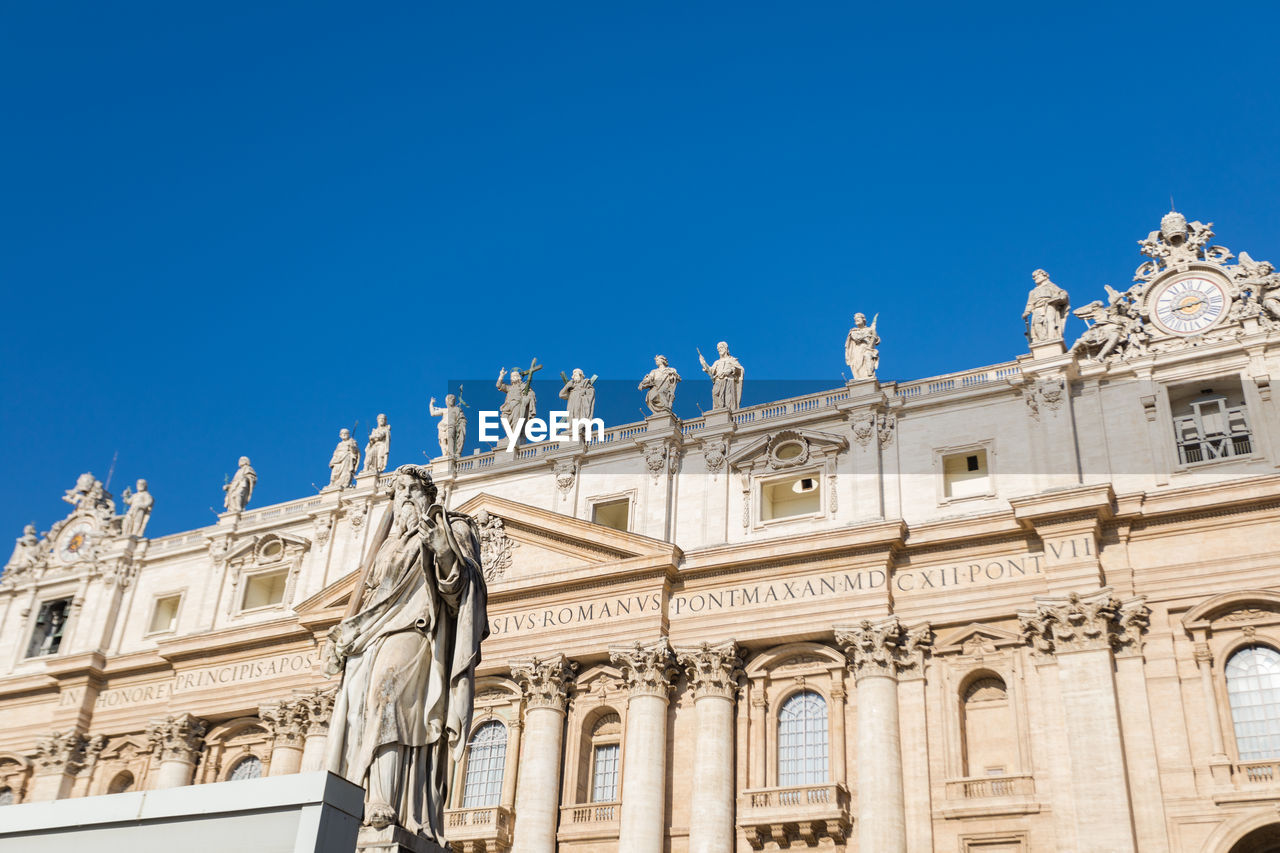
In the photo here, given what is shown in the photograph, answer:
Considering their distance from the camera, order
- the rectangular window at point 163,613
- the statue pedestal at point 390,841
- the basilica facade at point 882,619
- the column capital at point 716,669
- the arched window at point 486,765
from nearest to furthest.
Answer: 1. the statue pedestal at point 390,841
2. the basilica facade at point 882,619
3. the column capital at point 716,669
4. the arched window at point 486,765
5. the rectangular window at point 163,613

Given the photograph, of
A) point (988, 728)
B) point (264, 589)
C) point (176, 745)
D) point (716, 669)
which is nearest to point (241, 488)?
point (264, 589)

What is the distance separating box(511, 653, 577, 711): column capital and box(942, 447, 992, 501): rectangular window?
34.8 ft

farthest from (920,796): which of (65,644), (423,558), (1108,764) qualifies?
(65,644)

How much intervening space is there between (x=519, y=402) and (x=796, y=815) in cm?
1595

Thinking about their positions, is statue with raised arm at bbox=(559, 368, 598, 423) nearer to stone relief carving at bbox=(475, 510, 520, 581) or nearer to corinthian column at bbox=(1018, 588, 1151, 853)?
stone relief carving at bbox=(475, 510, 520, 581)

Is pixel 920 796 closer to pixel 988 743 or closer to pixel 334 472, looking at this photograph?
pixel 988 743

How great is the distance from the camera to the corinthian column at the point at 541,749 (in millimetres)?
30031

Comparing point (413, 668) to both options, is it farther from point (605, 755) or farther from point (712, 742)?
point (605, 755)

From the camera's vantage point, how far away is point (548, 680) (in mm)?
31969

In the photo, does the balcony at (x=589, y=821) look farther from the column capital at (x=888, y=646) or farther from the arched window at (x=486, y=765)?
the column capital at (x=888, y=646)

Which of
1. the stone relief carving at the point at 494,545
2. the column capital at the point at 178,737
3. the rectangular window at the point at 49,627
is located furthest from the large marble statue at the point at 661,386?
the rectangular window at the point at 49,627

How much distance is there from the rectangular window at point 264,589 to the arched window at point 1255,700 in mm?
27312

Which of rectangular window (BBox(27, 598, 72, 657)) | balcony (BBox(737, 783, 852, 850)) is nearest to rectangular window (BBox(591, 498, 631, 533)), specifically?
balcony (BBox(737, 783, 852, 850))

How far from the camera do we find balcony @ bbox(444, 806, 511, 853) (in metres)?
30.1
